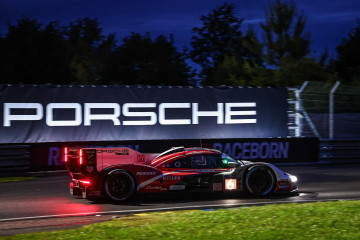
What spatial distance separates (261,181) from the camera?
437 inches

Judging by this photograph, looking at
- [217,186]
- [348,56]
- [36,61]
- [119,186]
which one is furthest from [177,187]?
[348,56]

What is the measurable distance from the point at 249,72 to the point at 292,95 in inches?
821

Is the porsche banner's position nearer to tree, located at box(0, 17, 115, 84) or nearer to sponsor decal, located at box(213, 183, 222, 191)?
sponsor decal, located at box(213, 183, 222, 191)

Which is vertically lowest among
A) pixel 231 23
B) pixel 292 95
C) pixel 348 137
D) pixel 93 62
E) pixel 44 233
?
pixel 44 233

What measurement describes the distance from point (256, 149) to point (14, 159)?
7912 mm

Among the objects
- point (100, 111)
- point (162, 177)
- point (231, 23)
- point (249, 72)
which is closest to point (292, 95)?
point (100, 111)

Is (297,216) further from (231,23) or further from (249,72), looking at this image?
(231,23)

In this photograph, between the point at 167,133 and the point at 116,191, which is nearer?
the point at 116,191

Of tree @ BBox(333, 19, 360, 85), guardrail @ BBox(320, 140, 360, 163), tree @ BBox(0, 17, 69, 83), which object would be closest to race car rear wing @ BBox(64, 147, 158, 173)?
guardrail @ BBox(320, 140, 360, 163)

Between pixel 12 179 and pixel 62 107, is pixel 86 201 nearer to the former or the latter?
pixel 12 179

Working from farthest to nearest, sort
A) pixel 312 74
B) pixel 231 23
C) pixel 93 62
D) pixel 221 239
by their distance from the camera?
pixel 231 23 < pixel 93 62 < pixel 312 74 < pixel 221 239

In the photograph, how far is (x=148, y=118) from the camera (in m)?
18.4

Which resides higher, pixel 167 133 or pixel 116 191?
pixel 167 133

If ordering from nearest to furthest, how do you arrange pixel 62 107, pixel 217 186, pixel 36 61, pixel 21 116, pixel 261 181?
pixel 217 186
pixel 261 181
pixel 21 116
pixel 62 107
pixel 36 61
